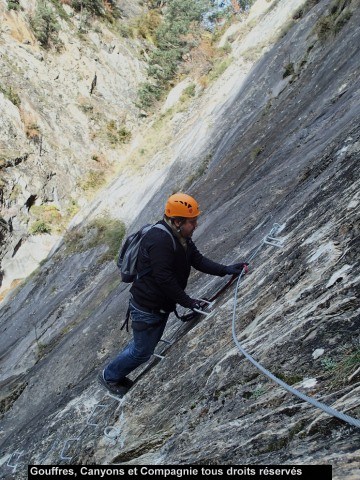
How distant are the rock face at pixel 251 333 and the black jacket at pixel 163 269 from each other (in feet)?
1.75

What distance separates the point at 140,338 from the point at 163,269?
3.76ft

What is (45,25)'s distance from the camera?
33.8m

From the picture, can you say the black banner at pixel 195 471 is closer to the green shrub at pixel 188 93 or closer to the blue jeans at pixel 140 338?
the blue jeans at pixel 140 338

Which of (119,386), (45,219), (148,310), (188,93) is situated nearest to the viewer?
(148,310)

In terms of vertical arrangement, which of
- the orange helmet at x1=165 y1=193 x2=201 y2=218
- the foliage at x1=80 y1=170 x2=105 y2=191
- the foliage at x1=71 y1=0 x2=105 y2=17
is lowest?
the foliage at x1=80 y1=170 x2=105 y2=191

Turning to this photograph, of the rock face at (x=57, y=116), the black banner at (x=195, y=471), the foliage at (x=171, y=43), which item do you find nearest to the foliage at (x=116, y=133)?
the rock face at (x=57, y=116)

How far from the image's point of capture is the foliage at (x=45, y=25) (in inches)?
1314

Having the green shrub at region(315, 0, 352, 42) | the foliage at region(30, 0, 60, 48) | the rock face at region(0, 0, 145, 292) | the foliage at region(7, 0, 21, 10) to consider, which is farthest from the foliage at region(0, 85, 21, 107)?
the green shrub at region(315, 0, 352, 42)

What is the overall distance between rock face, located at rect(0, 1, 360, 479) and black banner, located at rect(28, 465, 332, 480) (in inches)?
3.1

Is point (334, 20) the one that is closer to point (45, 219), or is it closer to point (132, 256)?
point (132, 256)

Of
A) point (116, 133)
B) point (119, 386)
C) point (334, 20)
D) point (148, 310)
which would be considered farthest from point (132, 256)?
point (116, 133)

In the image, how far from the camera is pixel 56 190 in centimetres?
2938

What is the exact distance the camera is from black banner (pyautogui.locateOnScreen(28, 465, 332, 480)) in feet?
9.51

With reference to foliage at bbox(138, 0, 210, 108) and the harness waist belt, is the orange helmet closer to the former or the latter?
the harness waist belt
